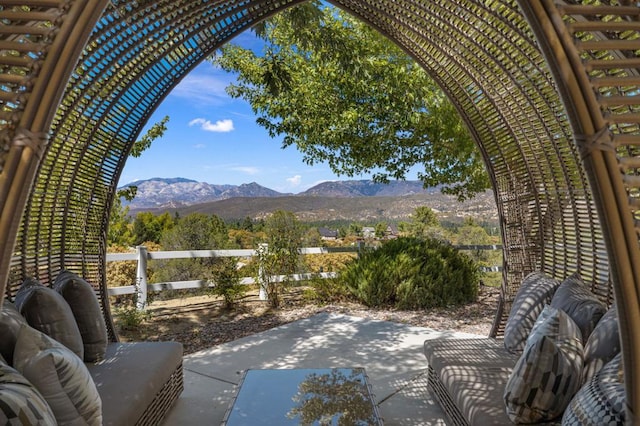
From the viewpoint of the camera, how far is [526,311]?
298 cm

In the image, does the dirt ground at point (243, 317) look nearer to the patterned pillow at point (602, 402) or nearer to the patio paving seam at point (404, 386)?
the patio paving seam at point (404, 386)

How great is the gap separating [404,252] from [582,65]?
5753 millimetres

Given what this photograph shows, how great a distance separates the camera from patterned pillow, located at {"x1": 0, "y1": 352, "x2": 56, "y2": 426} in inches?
55.0

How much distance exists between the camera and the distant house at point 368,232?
8.67m

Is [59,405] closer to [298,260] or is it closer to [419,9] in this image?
[419,9]

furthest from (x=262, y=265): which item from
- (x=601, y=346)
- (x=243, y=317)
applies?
(x=601, y=346)

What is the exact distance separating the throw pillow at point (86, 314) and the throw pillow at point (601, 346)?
260cm

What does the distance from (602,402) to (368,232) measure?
24.7 feet

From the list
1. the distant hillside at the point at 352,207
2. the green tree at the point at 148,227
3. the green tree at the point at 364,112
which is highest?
the green tree at the point at 364,112

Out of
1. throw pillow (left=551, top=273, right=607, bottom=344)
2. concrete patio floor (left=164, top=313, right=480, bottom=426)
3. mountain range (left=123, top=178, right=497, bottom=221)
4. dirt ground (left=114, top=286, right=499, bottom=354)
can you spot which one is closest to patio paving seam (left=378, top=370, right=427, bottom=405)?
concrete patio floor (left=164, top=313, right=480, bottom=426)

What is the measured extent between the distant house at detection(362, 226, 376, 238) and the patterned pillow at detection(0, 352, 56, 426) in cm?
719

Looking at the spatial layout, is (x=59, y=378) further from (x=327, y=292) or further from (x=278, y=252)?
(x=327, y=292)

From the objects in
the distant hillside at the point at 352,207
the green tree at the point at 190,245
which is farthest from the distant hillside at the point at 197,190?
the green tree at the point at 190,245

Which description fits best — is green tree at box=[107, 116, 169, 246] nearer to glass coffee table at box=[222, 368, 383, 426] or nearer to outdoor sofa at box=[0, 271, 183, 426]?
outdoor sofa at box=[0, 271, 183, 426]
